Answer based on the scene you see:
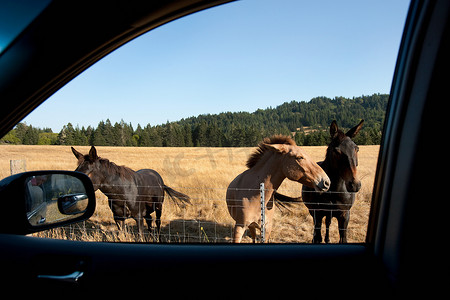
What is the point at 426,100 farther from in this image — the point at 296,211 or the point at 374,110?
the point at 296,211

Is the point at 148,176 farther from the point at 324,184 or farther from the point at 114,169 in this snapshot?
the point at 324,184

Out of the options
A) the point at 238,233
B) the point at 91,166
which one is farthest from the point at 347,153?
the point at 91,166

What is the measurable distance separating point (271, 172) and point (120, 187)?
2.72m

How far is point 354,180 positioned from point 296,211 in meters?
3.02

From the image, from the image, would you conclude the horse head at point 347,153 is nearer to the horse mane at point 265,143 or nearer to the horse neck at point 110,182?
the horse mane at point 265,143

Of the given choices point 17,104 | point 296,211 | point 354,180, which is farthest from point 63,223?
point 296,211

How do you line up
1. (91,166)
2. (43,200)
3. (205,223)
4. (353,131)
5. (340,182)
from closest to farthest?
(43,200), (353,131), (340,182), (91,166), (205,223)

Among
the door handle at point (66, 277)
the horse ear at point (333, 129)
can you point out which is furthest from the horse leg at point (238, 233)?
the door handle at point (66, 277)

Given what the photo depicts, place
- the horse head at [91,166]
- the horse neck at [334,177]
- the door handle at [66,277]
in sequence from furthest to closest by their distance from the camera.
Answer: the horse head at [91,166]
the horse neck at [334,177]
the door handle at [66,277]

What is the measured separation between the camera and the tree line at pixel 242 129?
1706 millimetres

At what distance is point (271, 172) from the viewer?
387 cm

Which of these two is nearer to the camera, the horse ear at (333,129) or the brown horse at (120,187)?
the horse ear at (333,129)

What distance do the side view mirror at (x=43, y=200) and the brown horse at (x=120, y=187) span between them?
319cm

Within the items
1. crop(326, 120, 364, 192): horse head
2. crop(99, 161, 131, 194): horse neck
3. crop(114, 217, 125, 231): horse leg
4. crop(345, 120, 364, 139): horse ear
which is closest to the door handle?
crop(326, 120, 364, 192): horse head
